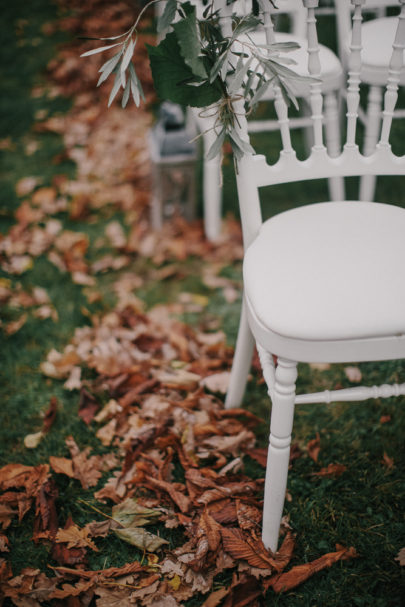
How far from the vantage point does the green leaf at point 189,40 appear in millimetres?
947

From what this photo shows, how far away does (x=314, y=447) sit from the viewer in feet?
5.20

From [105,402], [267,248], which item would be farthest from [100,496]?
[267,248]

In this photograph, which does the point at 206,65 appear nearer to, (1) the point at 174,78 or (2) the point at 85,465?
(1) the point at 174,78

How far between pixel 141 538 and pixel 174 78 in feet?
3.71

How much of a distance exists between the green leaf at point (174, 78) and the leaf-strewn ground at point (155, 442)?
97 centimetres

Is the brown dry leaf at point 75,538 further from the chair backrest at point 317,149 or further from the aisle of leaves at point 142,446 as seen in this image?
the chair backrest at point 317,149

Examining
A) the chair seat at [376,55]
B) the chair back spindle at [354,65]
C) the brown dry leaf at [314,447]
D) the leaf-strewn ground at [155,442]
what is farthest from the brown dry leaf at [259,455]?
the chair seat at [376,55]

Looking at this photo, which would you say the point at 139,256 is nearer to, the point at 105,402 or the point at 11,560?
the point at 105,402

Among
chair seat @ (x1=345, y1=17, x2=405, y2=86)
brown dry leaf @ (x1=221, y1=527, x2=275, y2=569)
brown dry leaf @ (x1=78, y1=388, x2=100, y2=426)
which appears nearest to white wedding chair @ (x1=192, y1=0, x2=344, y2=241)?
chair seat @ (x1=345, y1=17, x2=405, y2=86)

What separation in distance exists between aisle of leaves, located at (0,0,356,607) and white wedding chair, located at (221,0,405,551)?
0.17 metres

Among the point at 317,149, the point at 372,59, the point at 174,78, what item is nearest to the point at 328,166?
the point at 317,149

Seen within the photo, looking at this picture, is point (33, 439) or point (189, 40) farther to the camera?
point (33, 439)

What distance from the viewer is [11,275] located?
236 cm

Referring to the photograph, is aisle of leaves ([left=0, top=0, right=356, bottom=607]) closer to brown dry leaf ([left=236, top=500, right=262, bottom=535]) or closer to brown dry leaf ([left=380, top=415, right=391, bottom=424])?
brown dry leaf ([left=236, top=500, right=262, bottom=535])
